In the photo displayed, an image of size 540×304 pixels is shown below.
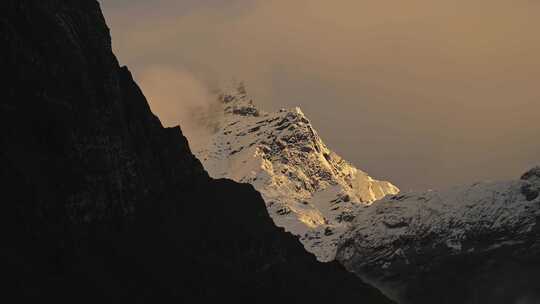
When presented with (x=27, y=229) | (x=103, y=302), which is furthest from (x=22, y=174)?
(x=103, y=302)

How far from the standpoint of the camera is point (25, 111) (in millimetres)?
180375

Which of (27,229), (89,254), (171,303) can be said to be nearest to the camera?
(27,229)

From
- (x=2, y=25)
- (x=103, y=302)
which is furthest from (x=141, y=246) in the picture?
(x=2, y=25)

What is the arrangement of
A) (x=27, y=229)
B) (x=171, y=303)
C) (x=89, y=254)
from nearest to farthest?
1. (x=27, y=229)
2. (x=89, y=254)
3. (x=171, y=303)

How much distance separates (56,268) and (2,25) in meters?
28.3

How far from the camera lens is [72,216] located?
601 feet

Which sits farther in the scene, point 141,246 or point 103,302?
point 141,246

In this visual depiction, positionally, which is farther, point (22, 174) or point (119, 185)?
point (119, 185)

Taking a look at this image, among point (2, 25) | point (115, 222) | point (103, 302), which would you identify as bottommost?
point (103, 302)

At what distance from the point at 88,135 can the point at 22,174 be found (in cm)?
1808

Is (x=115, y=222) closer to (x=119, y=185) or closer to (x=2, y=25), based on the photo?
(x=119, y=185)

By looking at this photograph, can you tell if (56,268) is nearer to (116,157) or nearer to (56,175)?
(56,175)

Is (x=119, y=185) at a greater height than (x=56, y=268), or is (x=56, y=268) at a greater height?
(x=119, y=185)

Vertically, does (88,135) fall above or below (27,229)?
above
